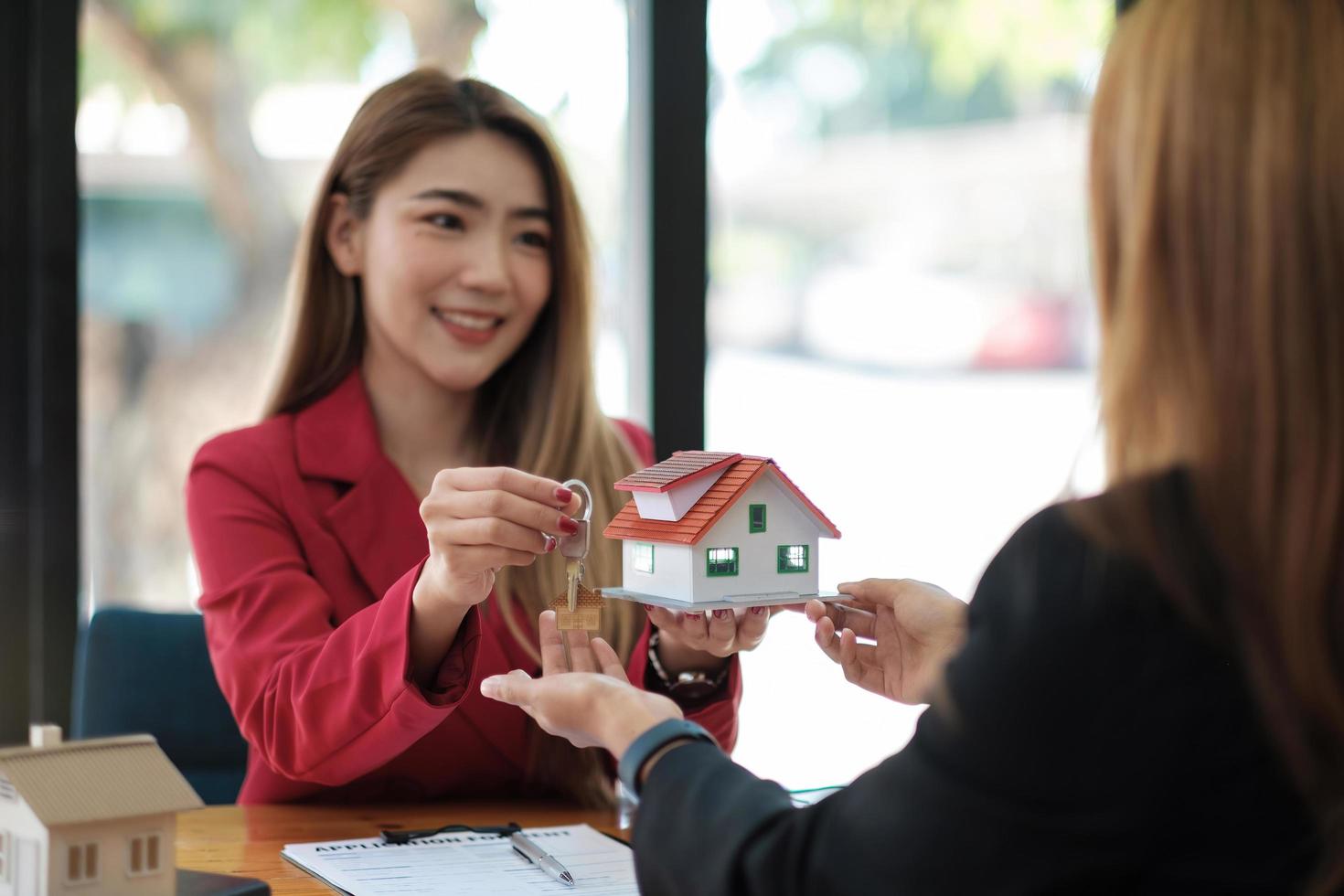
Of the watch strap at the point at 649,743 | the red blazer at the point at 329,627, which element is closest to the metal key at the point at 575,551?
the red blazer at the point at 329,627

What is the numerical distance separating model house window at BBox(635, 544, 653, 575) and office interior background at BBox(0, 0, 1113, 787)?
604 mm

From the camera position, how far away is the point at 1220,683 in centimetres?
81

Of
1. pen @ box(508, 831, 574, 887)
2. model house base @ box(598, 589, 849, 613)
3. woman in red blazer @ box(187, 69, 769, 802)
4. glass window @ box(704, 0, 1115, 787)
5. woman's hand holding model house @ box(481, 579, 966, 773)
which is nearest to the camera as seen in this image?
woman's hand holding model house @ box(481, 579, 966, 773)

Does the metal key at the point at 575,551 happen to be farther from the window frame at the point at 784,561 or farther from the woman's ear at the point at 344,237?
the woman's ear at the point at 344,237

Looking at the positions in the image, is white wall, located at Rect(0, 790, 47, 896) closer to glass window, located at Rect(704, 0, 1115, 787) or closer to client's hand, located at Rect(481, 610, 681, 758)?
client's hand, located at Rect(481, 610, 681, 758)

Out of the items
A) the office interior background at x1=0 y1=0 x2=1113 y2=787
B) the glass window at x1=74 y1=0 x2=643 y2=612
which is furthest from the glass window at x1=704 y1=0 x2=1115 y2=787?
the glass window at x1=74 y1=0 x2=643 y2=612

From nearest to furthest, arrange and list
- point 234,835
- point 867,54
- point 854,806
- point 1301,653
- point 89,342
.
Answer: point 1301,653 < point 854,806 < point 234,835 < point 89,342 < point 867,54

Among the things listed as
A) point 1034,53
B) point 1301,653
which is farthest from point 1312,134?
point 1034,53

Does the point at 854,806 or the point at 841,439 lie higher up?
the point at 841,439

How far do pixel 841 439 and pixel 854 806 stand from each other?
2.09 metres

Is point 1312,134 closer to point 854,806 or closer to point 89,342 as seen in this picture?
point 854,806

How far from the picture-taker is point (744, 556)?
4.95 feet

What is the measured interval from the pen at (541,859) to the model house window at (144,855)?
0.42 m

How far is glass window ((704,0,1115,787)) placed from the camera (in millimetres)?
2797
